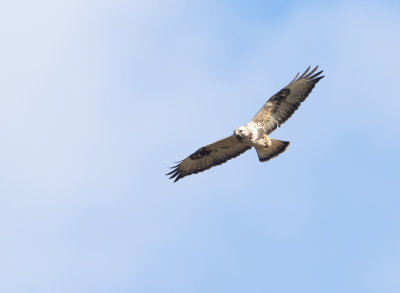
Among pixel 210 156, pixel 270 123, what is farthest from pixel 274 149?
pixel 210 156

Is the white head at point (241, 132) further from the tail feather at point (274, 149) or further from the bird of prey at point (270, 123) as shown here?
the tail feather at point (274, 149)

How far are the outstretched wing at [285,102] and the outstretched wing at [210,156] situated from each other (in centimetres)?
74

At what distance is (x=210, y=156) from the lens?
16906 millimetres

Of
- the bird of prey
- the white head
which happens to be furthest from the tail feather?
the white head

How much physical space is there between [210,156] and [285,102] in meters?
2.12

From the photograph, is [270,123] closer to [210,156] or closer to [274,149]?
[274,149]

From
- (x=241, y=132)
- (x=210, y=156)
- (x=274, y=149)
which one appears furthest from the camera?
(x=210, y=156)

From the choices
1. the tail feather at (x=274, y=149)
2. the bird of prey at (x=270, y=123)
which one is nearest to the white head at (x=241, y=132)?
the bird of prey at (x=270, y=123)

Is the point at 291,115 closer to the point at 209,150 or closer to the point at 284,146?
the point at 284,146

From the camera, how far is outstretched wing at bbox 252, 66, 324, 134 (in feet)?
52.2

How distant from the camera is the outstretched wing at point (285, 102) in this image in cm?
1590

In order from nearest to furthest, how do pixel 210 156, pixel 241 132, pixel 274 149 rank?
pixel 241 132 → pixel 274 149 → pixel 210 156

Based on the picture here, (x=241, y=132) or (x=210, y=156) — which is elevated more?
(x=210, y=156)

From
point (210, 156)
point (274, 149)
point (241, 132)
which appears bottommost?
point (274, 149)
